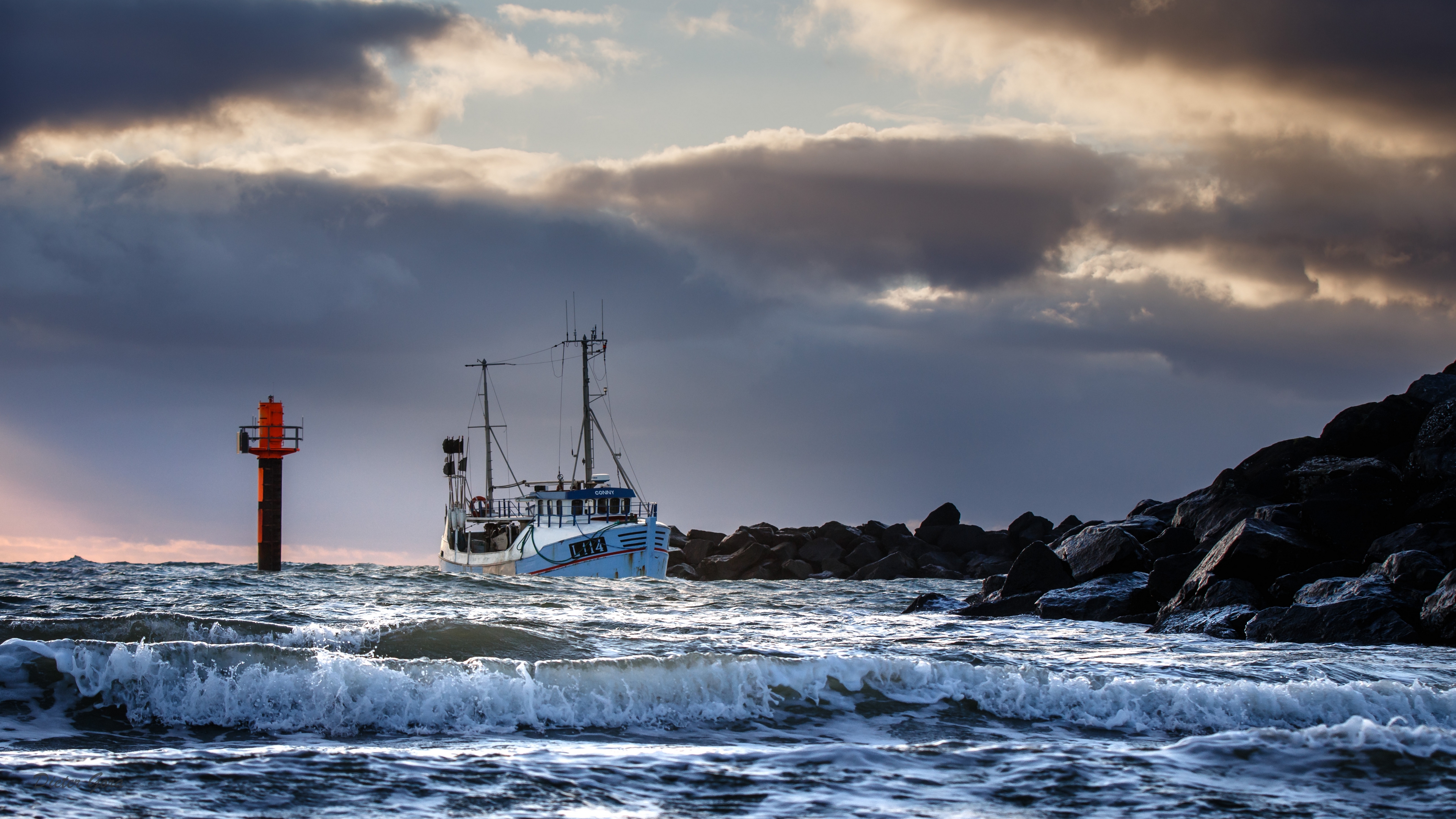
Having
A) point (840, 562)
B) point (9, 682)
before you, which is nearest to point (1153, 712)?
point (9, 682)

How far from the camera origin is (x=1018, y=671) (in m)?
9.62

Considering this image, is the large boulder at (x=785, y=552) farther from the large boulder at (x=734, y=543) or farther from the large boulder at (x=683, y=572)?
the large boulder at (x=683, y=572)

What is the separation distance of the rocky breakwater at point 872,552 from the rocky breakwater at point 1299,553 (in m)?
15.8

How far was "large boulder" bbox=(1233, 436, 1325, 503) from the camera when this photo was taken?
20.4 meters

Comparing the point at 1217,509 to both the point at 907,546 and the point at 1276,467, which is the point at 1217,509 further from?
the point at 907,546

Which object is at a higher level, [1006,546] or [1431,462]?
[1431,462]

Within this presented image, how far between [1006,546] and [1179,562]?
25.9 metres

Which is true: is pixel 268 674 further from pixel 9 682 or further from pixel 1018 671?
pixel 1018 671

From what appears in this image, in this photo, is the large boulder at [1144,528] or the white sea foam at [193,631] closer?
the white sea foam at [193,631]

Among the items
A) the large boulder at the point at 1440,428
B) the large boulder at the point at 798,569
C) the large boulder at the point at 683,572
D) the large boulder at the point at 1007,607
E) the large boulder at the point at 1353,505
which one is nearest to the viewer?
the large boulder at the point at 1353,505

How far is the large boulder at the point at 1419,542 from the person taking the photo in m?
14.8

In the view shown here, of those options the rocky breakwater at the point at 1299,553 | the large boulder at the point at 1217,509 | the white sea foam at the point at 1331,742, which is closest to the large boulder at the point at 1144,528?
the rocky breakwater at the point at 1299,553

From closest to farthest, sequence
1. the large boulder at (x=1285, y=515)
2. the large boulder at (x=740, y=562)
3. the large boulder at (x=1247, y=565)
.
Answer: the large boulder at (x=1247, y=565)
the large boulder at (x=1285, y=515)
the large boulder at (x=740, y=562)

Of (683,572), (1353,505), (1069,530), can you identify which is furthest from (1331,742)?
(683,572)
